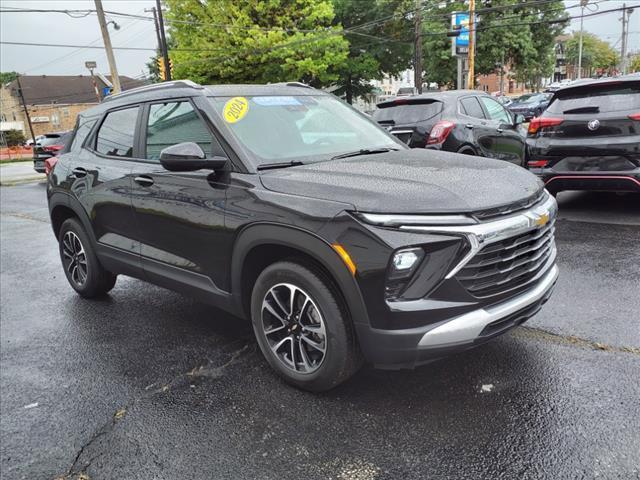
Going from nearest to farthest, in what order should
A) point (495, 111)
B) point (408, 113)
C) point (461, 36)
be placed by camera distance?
point (408, 113)
point (495, 111)
point (461, 36)

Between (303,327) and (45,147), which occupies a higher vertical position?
(303,327)

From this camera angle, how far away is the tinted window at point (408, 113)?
786 cm

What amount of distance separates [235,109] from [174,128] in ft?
1.74

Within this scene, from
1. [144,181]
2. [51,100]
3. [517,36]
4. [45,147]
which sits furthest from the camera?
Result: [51,100]

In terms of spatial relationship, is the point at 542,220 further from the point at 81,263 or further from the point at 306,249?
the point at 81,263

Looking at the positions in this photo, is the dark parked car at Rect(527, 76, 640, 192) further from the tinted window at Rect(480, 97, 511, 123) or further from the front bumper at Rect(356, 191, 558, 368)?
the front bumper at Rect(356, 191, 558, 368)

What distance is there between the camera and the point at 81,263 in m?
5.07

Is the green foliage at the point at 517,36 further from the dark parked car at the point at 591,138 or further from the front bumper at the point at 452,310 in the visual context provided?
the front bumper at the point at 452,310

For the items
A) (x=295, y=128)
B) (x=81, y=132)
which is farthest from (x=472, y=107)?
(x=81, y=132)

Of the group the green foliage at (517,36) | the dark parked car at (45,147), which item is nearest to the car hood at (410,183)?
the dark parked car at (45,147)

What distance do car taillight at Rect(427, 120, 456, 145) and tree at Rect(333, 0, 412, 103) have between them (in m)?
26.8

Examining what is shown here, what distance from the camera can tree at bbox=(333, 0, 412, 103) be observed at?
33812mm

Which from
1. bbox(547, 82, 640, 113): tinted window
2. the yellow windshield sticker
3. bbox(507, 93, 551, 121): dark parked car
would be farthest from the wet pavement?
bbox(507, 93, 551, 121): dark parked car

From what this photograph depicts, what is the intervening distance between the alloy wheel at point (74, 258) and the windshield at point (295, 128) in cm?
234
